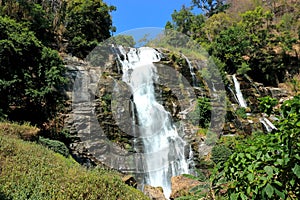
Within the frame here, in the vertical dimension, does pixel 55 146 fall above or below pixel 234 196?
above

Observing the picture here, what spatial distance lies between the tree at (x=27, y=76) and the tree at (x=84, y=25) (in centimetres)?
574

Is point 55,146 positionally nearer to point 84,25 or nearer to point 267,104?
point 267,104

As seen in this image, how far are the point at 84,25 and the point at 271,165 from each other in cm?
1969

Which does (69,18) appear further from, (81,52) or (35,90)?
(35,90)

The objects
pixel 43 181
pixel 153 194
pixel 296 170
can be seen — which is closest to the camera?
pixel 296 170

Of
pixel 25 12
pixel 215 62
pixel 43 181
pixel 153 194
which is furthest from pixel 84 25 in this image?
pixel 43 181

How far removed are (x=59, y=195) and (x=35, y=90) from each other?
851 centimetres

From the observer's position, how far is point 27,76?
12125 mm

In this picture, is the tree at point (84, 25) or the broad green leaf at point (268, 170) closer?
the broad green leaf at point (268, 170)

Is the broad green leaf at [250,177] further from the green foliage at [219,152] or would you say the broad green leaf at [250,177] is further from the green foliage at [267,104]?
the green foliage at [219,152]

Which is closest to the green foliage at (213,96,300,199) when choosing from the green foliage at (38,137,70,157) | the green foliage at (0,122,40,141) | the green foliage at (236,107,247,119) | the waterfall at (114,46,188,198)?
the green foliage at (0,122,40,141)

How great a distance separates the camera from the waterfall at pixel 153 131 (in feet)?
41.2

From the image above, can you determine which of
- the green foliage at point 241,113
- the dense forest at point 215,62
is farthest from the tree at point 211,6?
the green foliage at point 241,113

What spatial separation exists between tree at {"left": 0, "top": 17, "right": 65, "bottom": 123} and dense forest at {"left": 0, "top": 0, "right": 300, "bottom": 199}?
4 centimetres
